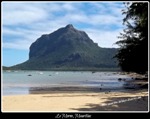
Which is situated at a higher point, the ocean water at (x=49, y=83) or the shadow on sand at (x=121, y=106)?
the shadow on sand at (x=121, y=106)

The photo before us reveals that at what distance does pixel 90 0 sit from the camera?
5605 millimetres

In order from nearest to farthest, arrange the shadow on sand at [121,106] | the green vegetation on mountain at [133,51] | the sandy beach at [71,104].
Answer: the shadow on sand at [121,106]
the sandy beach at [71,104]
the green vegetation on mountain at [133,51]

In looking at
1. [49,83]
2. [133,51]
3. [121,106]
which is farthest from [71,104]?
[49,83]

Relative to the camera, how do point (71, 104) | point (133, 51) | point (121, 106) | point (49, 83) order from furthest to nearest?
point (49, 83) < point (133, 51) < point (71, 104) < point (121, 106)

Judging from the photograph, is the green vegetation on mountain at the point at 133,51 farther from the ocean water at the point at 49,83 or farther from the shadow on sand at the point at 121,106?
the shadow on sand at the point at 121,106

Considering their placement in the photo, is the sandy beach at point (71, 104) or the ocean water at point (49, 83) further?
the ocean water at point (49, 83)

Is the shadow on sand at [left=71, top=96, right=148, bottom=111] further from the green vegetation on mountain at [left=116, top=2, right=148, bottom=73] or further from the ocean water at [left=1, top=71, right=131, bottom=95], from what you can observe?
the green vegetation on mountain at [left=116, top=2, right=148, bottom=73]

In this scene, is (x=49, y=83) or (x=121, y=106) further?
(x=49, y=83)

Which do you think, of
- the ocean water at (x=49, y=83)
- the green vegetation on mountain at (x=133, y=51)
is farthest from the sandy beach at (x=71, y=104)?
the green vegetation on mountain at (x=133, y=51)

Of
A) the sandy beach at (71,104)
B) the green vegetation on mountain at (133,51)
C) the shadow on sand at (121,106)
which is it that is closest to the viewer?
the shadow on sand at (121,106)

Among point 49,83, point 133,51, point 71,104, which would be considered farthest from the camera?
point 49,83

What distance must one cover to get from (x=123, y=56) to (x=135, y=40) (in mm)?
2612

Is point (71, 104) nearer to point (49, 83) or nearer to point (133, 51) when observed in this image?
point (133, 51)

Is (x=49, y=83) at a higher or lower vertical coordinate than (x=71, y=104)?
lower
